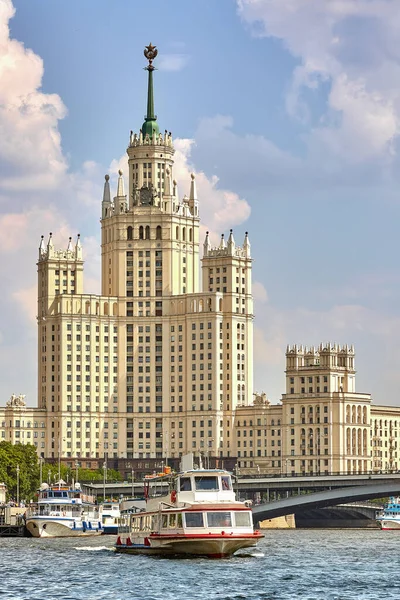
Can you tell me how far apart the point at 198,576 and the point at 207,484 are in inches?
568

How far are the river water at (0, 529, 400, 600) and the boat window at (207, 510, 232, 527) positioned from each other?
327cm

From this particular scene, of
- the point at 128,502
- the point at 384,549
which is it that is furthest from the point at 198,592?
the point at 384,549

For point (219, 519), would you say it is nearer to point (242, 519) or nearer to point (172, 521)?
point (242, 519)

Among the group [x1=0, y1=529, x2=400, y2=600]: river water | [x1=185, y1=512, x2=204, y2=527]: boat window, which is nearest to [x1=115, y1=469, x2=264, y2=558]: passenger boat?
[x1=185, y1=512, x2=204, y2=527]: boat window

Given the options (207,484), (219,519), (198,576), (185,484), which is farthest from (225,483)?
(198,576)

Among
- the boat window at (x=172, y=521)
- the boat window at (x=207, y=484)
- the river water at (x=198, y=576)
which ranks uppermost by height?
the boat window at (x=207, y=484)

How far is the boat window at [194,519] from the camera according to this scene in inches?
5603

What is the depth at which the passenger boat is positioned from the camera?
142125mm

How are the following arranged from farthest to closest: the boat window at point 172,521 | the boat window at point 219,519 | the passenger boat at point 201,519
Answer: the boat window at point 172,521 < the passenger boat at point 201,519 < the boat window at point 219,519

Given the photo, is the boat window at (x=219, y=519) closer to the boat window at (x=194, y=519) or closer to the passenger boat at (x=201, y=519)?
the passenger boat at (x=201, y=519)

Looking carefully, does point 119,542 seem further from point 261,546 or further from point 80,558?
point 261,546

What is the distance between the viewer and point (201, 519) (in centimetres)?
14225

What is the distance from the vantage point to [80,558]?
535 ft

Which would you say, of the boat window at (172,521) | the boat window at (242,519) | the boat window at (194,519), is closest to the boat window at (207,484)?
the boat window at (194,519)
